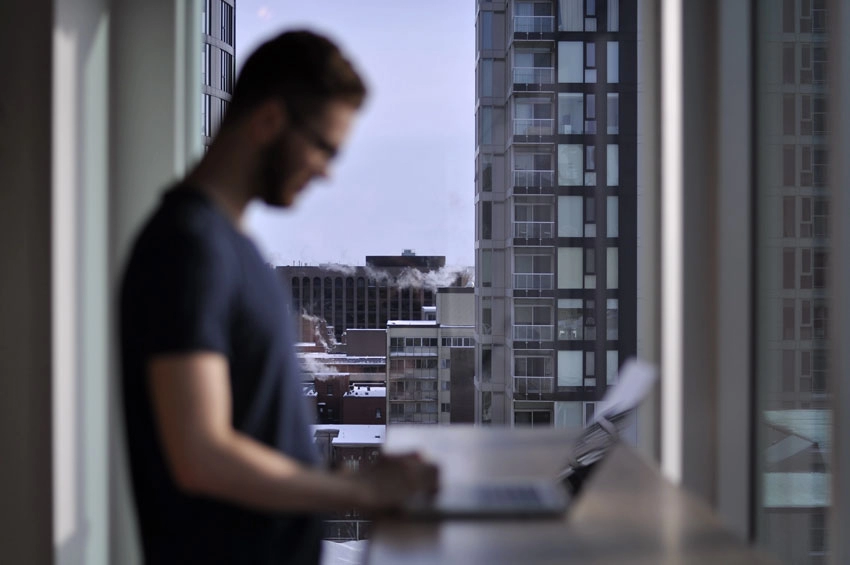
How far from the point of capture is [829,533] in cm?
176

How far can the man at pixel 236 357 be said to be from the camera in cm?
94

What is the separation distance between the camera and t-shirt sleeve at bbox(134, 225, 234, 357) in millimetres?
938

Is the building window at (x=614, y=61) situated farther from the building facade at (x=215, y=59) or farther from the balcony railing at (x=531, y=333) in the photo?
the building facade at (x=215, y=59)

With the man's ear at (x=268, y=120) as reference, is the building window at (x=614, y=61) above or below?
above

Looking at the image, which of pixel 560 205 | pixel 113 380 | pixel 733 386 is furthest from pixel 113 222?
pixel 733 386

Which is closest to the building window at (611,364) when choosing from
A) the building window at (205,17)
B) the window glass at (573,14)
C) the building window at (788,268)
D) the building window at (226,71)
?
the building window at (788,268)

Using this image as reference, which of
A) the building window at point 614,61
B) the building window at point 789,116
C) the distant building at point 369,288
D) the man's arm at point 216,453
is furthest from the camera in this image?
the distant building at point 369,288

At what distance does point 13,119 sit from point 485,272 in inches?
50.1

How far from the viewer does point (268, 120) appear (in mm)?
1068

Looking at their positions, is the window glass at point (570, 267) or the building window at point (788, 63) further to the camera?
the window glass at point (570, 267)

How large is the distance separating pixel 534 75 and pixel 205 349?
5.54 feet

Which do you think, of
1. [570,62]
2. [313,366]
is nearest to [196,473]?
[313,366]

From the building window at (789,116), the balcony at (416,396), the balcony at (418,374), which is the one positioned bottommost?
→ the balcony at (416,396)

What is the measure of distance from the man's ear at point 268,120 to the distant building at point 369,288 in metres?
1.42
